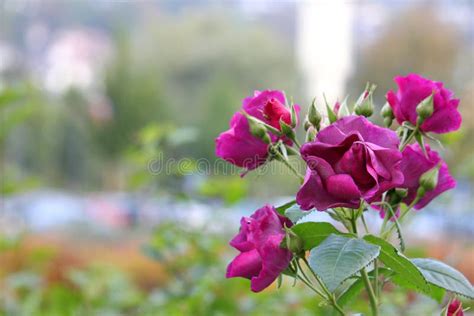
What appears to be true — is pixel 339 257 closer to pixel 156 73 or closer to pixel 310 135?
pixel 310 135

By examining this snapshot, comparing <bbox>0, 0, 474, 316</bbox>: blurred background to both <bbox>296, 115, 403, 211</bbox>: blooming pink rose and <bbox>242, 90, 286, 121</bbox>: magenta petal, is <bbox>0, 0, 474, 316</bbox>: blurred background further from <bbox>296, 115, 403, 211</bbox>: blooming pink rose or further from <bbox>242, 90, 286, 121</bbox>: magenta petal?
<bbox>296, 115, 403, 211</bbox>: blooming pink rose

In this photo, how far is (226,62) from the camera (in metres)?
15.8

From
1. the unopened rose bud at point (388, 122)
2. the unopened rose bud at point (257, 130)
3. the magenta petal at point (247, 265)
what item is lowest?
the magenta petal at point (247, 265)

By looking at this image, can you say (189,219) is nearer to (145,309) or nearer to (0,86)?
(145,309)

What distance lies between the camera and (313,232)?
508 mm

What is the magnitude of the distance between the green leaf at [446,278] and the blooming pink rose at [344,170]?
101 mm

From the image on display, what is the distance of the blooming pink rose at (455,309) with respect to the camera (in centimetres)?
53

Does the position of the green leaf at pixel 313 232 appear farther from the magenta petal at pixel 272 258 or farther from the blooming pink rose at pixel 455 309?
the blooming pink rose at pixel 455 309

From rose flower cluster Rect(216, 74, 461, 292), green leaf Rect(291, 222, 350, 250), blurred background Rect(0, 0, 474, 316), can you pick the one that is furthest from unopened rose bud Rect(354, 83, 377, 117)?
blurred background Rect(0, 0, 474, 316)

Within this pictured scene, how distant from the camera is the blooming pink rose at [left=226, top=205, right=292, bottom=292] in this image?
49 cm

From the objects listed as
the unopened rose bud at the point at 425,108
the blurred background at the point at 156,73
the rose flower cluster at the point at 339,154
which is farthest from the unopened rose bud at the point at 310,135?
the blurred background at the point at 156,73

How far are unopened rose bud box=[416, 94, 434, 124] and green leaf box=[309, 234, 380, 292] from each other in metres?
0.14

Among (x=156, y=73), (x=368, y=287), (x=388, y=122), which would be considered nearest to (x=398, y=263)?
(x=368, y=287)

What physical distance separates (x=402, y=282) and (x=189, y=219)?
95 centimetres
